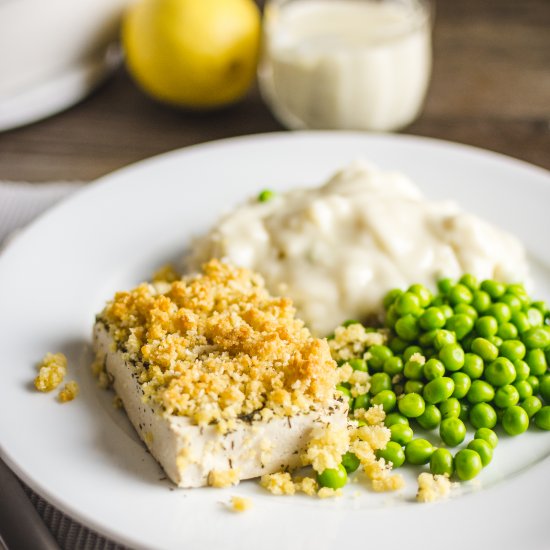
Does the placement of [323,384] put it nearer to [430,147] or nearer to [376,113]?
[430,147]

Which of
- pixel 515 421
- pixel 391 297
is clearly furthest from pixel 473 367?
pixel 391 297

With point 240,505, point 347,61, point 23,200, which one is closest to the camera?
point 240,505

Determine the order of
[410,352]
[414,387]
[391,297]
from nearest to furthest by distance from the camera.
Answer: [414,387]
[410,352]
[391,297]

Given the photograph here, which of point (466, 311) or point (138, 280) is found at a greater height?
point (466, 311)

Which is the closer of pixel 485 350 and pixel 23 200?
pixel 485 350

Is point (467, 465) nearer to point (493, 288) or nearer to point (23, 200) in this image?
point (493, 288)

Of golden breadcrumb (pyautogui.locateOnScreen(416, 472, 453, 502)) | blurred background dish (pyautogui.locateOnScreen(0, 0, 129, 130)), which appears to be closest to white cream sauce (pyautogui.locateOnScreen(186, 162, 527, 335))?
golden breadcrumb (pyautogui.locateOnScreen(416, 472, 453, 502))

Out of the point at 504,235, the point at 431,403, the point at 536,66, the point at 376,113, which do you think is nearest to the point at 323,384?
the point at 431,403
